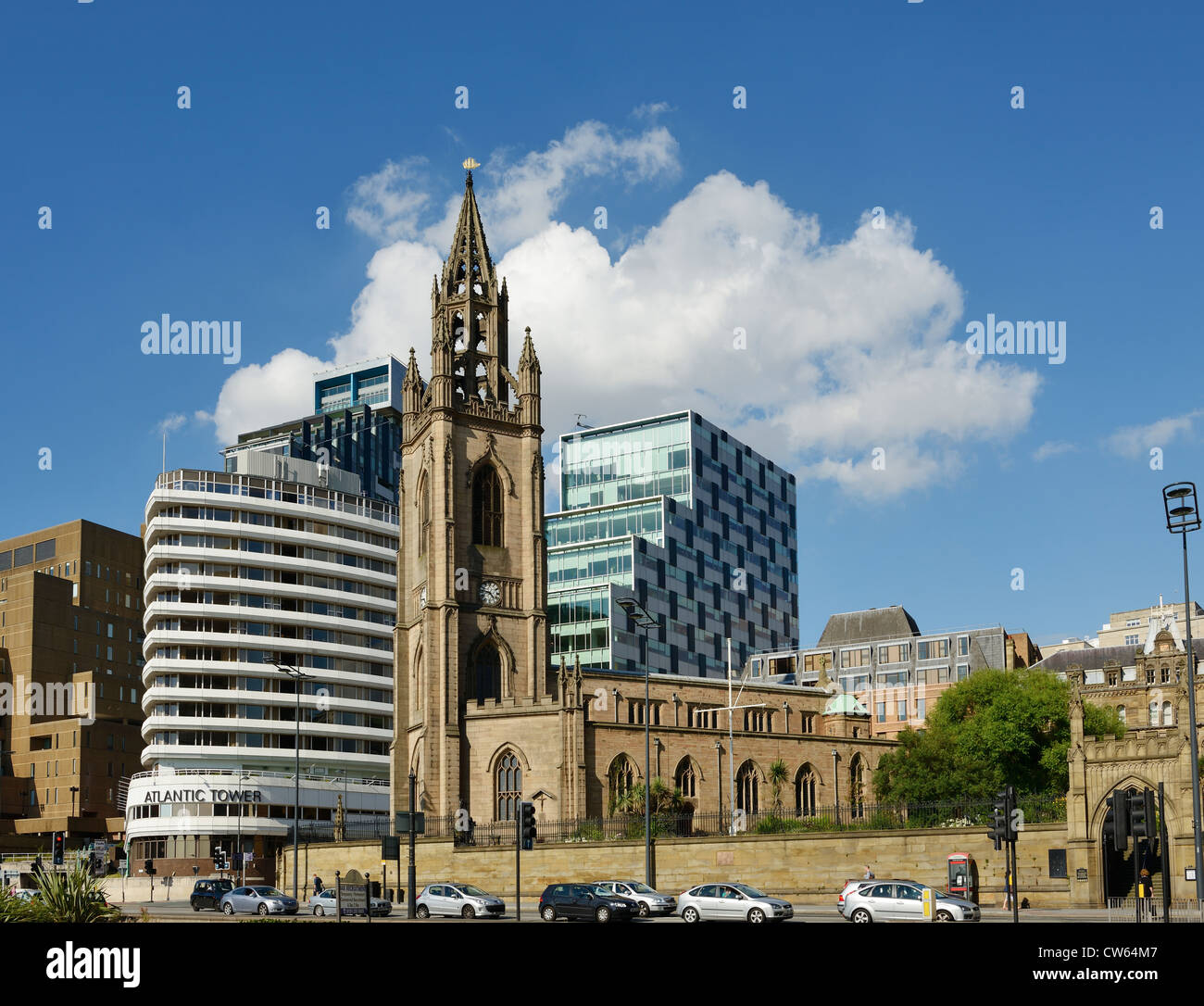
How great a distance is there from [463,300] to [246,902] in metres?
47.0

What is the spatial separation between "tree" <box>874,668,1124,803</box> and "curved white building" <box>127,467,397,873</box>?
4854 centimetres

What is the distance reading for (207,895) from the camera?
2197 inches

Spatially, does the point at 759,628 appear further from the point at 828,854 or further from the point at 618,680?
the point at 828,854

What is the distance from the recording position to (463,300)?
87062 mm

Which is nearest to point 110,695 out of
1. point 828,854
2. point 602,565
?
point 602,565

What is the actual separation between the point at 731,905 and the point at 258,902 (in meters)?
19.6

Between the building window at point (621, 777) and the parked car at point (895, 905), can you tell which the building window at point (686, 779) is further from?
the parked car at point (895, 905)

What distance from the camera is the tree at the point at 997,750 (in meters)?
77.2

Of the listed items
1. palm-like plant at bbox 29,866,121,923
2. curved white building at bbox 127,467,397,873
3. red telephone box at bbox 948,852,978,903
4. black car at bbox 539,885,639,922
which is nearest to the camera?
palm-like plant at bbox 29,866,121,923

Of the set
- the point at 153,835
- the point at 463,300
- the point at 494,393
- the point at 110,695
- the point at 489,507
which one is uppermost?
the point at 463,300

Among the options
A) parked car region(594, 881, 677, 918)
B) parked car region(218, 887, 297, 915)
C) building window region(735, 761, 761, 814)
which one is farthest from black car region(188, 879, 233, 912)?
building window region(735, 761, 761, 814)

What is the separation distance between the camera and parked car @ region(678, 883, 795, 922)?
39.0 m

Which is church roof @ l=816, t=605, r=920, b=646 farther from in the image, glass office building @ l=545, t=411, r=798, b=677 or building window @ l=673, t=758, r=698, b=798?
building window @ l=673, t=758, r=698, b=798

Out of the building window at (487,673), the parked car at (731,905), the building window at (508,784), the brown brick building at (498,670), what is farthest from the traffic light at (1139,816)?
the building window at (487,673)
